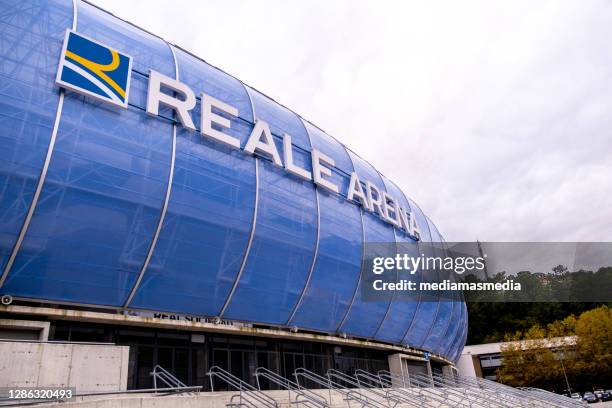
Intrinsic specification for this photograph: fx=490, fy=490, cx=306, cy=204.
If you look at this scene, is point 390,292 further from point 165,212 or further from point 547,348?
point 547,348

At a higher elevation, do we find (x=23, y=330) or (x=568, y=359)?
(x=23, y=330)

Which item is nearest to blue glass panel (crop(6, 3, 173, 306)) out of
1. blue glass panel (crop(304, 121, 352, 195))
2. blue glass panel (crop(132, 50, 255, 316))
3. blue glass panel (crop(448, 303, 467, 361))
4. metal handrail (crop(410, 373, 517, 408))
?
blue glass panel (crop(132, 50, 255, 316))

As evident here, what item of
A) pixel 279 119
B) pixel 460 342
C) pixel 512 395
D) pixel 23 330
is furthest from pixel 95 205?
pixel 460 342

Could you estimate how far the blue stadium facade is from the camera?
12445mm

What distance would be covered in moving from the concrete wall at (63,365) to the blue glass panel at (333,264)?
27.6ft

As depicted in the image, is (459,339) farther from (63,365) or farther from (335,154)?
(63,365)

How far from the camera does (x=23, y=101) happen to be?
12445mm

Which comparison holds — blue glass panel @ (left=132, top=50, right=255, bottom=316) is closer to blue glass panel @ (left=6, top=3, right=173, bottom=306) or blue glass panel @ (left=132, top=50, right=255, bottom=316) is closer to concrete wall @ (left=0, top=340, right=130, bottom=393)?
blue glass panel @ (left=6, top=3, right=173, bottom=306)

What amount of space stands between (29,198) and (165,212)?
3.62 m

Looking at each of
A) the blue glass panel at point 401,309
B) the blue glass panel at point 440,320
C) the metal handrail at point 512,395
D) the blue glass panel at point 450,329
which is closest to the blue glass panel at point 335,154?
the blue glass panel at point 401,309

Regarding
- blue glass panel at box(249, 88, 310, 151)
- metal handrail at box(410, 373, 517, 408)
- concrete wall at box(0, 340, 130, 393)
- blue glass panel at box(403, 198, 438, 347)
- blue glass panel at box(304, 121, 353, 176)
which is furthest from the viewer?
blue glass panel at box(403, 198, 438, 347)

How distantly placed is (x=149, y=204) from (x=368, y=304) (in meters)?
11.8

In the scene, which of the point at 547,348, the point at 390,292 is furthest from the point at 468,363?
the point at 390,292

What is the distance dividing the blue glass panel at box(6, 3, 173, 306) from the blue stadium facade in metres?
0.03
